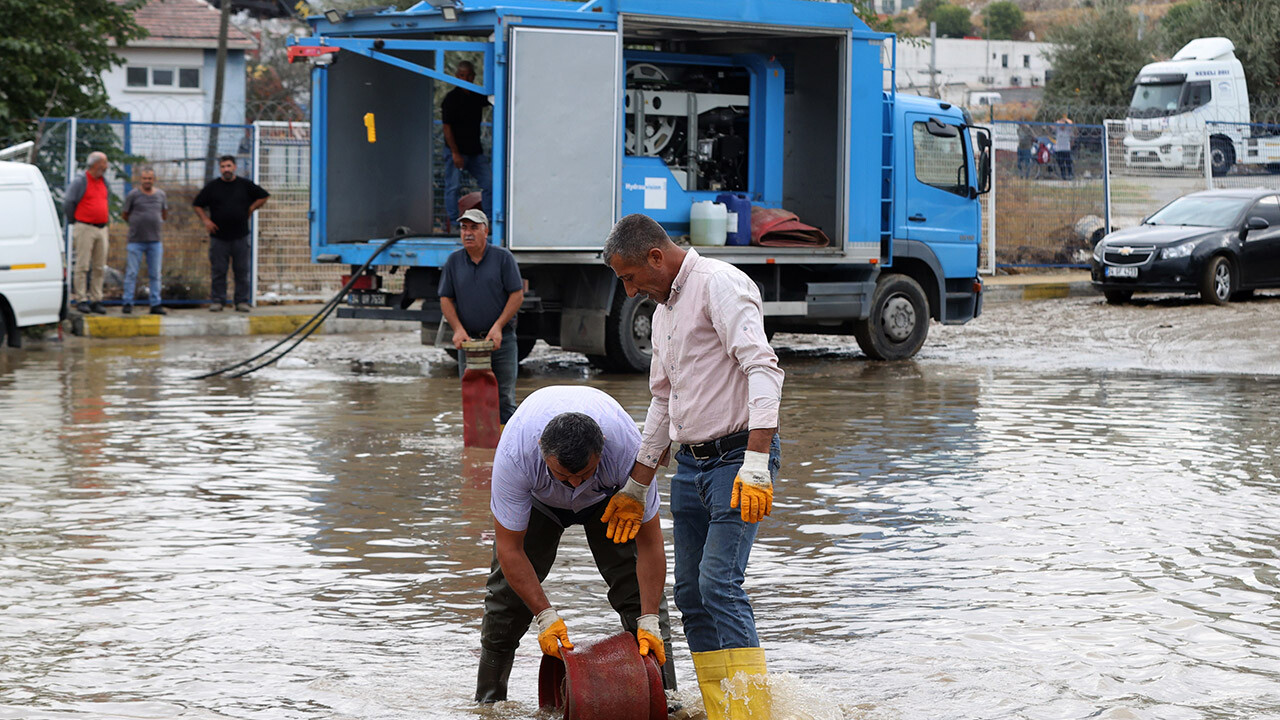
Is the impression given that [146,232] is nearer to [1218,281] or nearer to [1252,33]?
[1218,281]

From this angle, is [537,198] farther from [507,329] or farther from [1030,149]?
[1030,149]

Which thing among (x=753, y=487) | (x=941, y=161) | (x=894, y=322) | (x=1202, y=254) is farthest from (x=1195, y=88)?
(x=753, y=487)

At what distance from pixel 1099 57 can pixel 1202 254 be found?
28.6 meters

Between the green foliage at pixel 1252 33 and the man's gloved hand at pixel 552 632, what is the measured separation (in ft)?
134

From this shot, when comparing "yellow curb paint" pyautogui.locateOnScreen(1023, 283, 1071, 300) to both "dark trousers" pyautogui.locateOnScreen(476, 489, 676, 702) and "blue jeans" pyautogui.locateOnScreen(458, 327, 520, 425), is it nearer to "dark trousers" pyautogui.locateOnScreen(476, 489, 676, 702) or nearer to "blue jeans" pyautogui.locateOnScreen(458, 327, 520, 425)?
"blue jeans" pyautogui.locateOnScreen(458, 327, 520, 425)

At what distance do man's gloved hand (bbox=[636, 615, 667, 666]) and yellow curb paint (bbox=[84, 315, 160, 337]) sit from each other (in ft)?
47.9

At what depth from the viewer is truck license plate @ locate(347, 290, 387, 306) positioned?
1506cm

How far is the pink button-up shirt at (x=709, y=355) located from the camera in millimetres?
5016

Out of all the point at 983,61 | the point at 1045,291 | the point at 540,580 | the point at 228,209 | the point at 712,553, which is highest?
the point at 983,61

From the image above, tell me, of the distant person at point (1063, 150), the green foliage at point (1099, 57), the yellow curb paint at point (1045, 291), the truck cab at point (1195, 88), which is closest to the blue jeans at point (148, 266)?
the yellow curb paint at point (1045, 291)

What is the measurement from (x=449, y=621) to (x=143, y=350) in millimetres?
Answer: 11652

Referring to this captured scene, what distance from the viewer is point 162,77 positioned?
45.8 m

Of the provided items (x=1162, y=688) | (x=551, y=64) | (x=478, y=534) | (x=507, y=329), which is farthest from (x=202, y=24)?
(x=1162, y=688)

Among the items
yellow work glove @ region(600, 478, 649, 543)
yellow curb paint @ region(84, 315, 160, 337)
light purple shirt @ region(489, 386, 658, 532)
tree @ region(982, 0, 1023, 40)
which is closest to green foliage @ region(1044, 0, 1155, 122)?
yellow curb paint @ region(84, 315, 160, 337)
